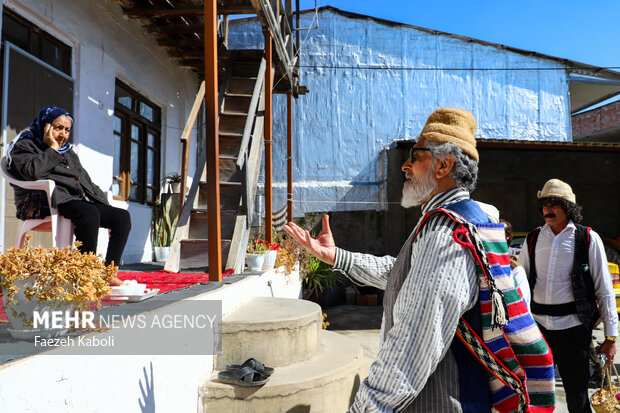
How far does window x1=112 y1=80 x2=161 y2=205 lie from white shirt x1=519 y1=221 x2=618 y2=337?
17.9ft

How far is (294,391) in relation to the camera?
2801 mm

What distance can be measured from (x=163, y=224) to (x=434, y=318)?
6319 millimetres

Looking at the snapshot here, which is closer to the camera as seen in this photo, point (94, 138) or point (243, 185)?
point (243, 185)

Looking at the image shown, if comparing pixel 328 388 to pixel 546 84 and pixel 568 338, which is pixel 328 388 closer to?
pixel 568 338

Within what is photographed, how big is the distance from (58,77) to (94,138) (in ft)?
3.08

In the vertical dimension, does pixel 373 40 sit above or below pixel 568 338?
above

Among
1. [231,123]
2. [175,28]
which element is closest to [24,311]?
[231,123]

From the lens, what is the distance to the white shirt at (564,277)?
3021mm

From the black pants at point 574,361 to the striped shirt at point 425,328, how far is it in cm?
224

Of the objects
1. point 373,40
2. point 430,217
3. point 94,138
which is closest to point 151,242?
point 94,138

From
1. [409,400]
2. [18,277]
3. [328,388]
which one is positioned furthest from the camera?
[328,388]

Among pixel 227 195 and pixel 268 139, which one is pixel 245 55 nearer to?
pixel 268 139

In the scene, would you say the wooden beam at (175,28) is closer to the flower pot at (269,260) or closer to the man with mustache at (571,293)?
the flower pot at (269,260)

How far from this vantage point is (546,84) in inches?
498
